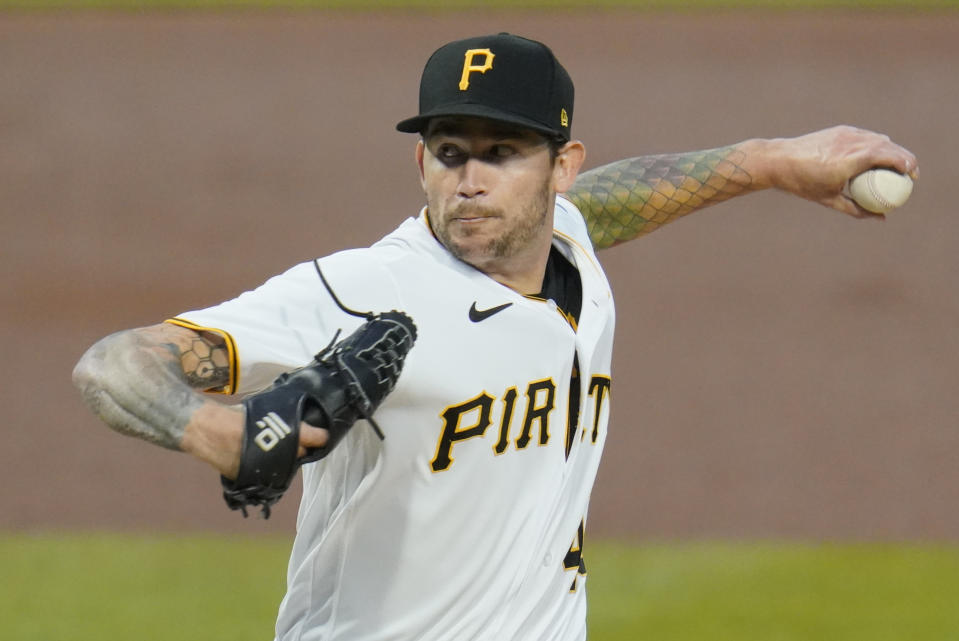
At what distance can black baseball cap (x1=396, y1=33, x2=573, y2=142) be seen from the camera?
305 centimetres

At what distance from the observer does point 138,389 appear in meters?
2.37

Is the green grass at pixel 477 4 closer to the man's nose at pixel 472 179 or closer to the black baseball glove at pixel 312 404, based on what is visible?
the man's nose at pixel 472 179

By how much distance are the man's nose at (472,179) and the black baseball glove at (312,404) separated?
659mm

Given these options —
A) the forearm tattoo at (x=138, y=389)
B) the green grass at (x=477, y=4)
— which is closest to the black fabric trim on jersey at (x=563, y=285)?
the forearm tattoo at (x=138, y=389)

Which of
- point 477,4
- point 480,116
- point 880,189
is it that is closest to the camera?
point 480,116

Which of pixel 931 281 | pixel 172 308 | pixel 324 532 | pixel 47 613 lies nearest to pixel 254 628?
pixel 47 613

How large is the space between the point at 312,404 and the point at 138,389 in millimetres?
304

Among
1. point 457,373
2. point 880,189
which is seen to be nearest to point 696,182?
point 880,189

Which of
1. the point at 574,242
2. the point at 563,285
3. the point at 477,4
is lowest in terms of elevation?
the point at 563,285

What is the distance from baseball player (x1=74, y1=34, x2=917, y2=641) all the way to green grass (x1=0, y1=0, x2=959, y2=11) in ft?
32.7

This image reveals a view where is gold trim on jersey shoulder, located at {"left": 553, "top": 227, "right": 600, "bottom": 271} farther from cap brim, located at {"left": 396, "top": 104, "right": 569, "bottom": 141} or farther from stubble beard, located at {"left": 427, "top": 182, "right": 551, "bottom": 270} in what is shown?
cap brim, located at {"left": 396, "top": 104, "right": 569, "bottom": 141}

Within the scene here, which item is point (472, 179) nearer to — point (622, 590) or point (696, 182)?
point (696, 182)

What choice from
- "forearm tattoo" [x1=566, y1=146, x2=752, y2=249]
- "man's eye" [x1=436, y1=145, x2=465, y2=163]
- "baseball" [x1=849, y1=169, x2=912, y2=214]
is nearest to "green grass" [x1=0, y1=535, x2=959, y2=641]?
"forearm tattoo" [x1=566, y1=146, x2=752, y2=249]

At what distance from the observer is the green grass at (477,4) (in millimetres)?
12758
